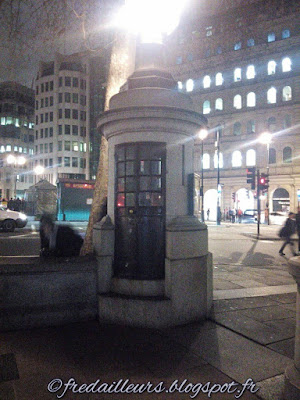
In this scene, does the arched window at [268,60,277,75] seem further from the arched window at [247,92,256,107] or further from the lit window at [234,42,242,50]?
the lit window at [234,42,242,50]

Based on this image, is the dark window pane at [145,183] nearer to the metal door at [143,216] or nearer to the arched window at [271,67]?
the metal door at [143,216]

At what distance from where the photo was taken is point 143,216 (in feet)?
16.0

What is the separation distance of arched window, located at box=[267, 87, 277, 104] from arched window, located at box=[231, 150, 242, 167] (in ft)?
26.9

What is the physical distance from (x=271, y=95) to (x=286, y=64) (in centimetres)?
431

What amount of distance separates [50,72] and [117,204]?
72840mm

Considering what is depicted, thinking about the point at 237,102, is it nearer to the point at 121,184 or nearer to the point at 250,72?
the point at 250,72

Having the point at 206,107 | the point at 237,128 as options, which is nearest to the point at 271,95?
the point at 237,128

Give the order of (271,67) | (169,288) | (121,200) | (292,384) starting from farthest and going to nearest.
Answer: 1. (271,67)
2. (121,200)
3. (169,288)
4. (292,384)

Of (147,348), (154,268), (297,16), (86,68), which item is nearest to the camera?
(147,348)

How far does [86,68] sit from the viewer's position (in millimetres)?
68250

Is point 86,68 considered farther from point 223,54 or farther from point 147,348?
point 147,348

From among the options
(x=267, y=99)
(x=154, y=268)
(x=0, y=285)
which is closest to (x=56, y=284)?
(x=0, y=285)

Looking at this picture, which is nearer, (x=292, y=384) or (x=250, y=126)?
(x=292, y=384)

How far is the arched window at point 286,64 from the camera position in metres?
43.2
